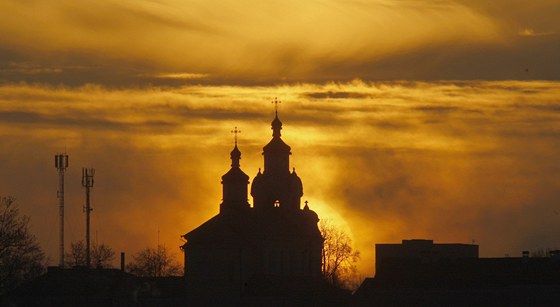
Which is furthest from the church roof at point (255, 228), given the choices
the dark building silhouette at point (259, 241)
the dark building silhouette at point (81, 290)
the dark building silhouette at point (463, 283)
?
the dark building silhouette at point (463, 283)

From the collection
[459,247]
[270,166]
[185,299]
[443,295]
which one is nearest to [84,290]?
[185,299]

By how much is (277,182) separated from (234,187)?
4823 millimetres

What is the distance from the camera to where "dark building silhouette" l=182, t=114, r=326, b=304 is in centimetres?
12431

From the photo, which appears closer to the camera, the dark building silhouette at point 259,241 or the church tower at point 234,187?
the dark building silhouette at point 259,241

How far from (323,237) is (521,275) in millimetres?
30970

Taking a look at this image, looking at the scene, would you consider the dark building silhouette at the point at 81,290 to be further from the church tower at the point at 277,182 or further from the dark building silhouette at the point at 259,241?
the church tower at the point at 277,182

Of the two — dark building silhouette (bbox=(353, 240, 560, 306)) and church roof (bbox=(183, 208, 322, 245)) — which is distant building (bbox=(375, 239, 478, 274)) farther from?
dark building silhouette (bbox=(353, 240, 560, 306))

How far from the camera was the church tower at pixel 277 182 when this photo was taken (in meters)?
139

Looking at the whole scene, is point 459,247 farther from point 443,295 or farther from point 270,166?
point 443,295

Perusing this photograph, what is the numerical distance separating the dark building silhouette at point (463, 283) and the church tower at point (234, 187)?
66.7ft

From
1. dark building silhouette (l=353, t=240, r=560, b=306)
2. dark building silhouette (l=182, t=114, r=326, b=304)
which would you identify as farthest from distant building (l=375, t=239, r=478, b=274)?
dark building silhouette (l=353, t=240, r=560, b=306)

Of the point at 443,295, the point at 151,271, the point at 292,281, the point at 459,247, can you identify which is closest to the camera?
the point at 443,295

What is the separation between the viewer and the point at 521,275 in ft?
376

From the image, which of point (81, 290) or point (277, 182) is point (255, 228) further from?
point (81, 290)
